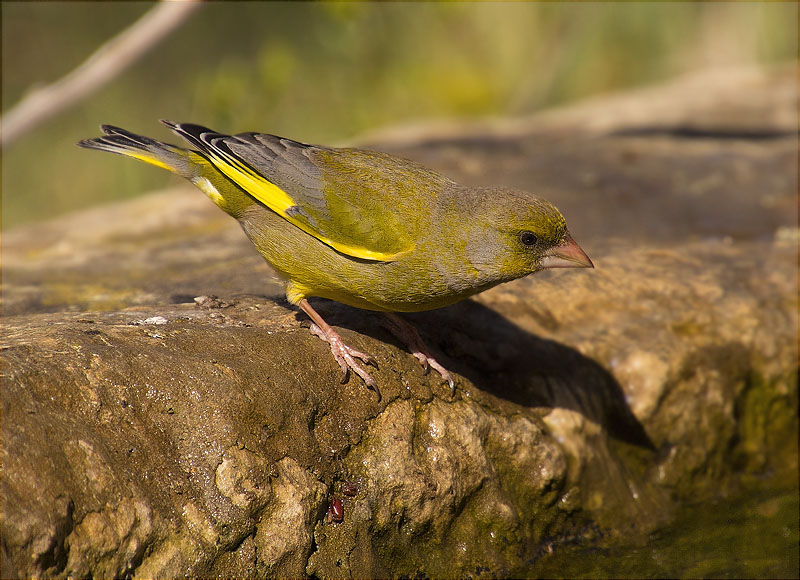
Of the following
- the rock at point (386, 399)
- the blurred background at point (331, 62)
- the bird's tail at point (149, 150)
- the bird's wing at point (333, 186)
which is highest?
the blurred background at point (331, 62)

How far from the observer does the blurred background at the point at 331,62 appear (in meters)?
9.13

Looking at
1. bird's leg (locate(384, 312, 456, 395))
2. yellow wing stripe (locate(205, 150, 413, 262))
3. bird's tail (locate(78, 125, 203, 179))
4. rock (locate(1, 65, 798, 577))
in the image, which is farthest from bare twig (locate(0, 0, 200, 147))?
bird's leg (locate(384, 312, 456, 395))

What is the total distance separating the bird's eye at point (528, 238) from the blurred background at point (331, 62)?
17.6 feet

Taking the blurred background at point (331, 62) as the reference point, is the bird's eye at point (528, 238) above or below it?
below

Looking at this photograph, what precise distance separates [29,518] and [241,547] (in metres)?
0.73

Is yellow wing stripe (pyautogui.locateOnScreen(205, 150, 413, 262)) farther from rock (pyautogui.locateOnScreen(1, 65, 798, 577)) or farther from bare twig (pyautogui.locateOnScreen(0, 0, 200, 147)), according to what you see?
bare twig (pyautogui.locateOnScreen(0, 0, 200, 147))

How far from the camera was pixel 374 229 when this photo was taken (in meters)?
3.57

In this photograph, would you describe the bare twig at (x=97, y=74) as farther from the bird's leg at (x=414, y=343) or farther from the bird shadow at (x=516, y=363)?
the bird's leg at (x=414, y=343)

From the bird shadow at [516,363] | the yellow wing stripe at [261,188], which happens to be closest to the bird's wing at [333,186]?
the yellow wing stripe at [261,188]

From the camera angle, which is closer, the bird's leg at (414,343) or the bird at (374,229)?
the bird at (374,229)

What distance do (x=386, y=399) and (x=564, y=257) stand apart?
3.21 feet

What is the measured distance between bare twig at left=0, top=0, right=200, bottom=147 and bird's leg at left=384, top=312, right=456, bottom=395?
268cm

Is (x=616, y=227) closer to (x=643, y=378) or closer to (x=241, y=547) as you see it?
(x=643, y=378)

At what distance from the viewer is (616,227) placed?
219 inches
